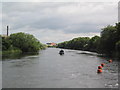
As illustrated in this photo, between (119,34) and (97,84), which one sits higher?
(119,34)

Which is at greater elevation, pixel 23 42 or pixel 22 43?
pixel 23 42

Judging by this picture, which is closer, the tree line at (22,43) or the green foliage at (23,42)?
the tree line at (22,43)

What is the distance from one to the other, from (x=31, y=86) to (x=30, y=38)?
8741 centimetres

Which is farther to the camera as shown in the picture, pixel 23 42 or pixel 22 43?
pixel 23 42

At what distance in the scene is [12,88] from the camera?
1905cm

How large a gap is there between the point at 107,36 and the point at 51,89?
179ft

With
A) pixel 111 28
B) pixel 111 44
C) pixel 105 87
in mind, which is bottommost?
pixel 105 87

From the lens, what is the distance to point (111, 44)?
68562 millimetres

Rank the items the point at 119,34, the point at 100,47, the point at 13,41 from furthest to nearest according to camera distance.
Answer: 1. the point at 13,41
2. the point at 100,47
3. the point at 119,34

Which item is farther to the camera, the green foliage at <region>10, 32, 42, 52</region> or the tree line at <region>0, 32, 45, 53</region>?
the green foliage at <region>10, 32, 42, 52</region>

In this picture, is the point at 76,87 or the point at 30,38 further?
the point at 30,38

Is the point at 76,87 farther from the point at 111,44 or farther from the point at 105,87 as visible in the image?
the point at 111,44

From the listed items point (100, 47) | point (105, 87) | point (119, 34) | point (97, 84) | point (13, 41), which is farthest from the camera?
point (13, 41)

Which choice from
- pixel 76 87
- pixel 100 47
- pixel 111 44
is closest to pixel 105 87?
pixel 76 87
